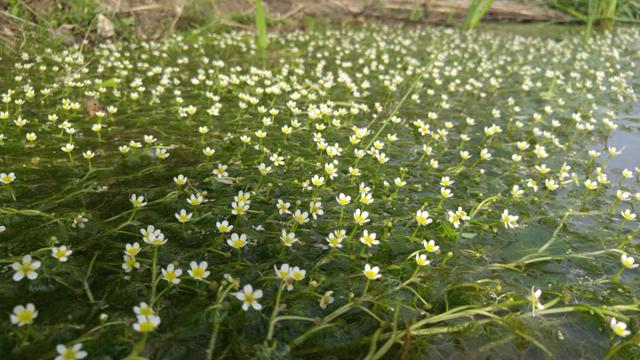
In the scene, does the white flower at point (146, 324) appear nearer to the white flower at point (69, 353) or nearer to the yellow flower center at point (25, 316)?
the white flower at point (69, 353)

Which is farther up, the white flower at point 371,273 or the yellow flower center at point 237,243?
the yellow flower center at point 237,243

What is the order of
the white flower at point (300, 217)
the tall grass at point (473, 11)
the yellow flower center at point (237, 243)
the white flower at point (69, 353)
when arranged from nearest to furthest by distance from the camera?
the white flower at point (69, 353), the yellow flower center at point (237, 243), the white flower at point (300, 217), the tall grass at point (473, 11)

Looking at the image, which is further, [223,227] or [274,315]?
[223,227]

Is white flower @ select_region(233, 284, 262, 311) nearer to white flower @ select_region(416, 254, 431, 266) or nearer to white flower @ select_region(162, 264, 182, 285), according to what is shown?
white flower @ select_region(162, 264, 182, 285)

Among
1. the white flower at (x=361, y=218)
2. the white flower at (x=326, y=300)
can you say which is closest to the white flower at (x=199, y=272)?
the white flower at (x=326, y=300)

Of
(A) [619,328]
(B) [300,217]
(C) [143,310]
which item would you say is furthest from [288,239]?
(A) [619,328]

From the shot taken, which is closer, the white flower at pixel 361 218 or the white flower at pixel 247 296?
the white flower at pixel 247 296

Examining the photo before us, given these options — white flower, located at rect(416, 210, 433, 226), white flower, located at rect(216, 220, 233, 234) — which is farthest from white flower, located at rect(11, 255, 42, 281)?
white flower, located at rect(416, 210, 433, 226)

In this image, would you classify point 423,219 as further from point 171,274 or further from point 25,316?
point 25,316

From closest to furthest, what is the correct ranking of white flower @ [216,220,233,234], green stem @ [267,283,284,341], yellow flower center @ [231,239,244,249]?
green stem @ [267,283,284,341]
yellow flower center @ [231,239,244,249]
white flower @ [216,220,233,234]
